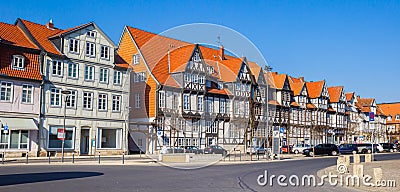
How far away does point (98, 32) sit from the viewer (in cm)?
5072

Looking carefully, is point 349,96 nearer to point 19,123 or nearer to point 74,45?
point 74,45

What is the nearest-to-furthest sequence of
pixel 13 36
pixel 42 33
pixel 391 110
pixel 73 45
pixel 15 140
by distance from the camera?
pixel 15 140 < pixel 13 36 < pixel 73 45 < pixel 42 33 < pixel 391 110

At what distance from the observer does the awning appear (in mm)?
42312

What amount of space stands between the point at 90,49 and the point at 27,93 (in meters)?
8.83

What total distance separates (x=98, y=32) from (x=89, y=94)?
22.6 feet

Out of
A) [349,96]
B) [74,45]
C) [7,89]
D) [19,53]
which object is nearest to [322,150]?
[74,45]

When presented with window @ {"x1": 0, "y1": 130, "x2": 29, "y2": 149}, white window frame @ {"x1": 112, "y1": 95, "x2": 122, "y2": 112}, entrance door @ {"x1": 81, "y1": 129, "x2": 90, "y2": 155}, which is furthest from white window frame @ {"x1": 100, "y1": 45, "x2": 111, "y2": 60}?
window @ {"x1": 0, "y1": 130, "x2": 29, "y2": 149}

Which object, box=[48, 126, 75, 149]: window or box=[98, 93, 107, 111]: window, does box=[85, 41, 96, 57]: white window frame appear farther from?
box=[48, 126, 75, 149]: window

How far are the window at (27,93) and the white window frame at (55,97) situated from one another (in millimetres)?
2350

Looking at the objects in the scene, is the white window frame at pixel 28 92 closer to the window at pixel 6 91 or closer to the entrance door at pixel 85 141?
the window at pixel 6 91

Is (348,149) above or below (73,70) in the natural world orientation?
below

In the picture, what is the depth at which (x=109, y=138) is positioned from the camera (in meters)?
52.4

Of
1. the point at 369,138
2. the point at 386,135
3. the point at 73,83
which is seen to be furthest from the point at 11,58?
the point at 386,135

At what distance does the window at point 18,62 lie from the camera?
1713 inches
